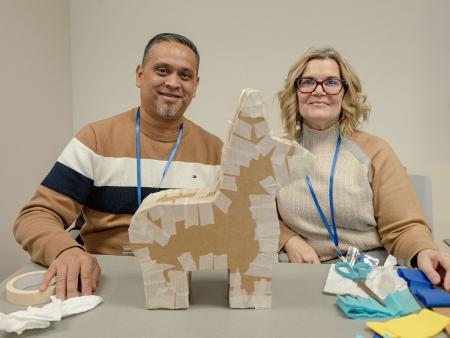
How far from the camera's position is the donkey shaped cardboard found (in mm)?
804

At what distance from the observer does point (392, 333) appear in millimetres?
726

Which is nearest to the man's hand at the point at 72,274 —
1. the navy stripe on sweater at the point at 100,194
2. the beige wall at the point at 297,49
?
the navy stripe on sweater at the point at 100,194

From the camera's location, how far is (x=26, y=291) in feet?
2.76

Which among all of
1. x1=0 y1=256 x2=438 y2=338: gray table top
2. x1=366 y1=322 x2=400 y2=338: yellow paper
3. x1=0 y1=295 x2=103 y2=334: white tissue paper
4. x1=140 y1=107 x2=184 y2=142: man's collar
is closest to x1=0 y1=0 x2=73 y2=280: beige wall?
x1=140 y1=107 x2=184 y2=142: man's collar

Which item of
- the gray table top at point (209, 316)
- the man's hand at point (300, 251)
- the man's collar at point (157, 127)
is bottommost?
the man's hand at point (300, 251)

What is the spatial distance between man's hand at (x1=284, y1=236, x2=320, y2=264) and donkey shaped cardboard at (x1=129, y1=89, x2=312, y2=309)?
506 millimetres

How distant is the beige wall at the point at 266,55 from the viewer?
231 cm

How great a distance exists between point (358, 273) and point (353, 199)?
1.55 feet

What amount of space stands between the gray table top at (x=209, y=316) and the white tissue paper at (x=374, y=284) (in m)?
0.03

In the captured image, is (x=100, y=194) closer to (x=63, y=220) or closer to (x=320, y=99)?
(x=63, y=220)

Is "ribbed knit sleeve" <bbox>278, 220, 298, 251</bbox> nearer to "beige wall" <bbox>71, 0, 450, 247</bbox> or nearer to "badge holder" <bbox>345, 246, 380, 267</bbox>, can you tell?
"badge holder" <bbox>345, 246, 380, 267</bbox>

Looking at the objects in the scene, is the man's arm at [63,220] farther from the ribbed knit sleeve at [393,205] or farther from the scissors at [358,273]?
the ribbed knit sleeve at [393,205]

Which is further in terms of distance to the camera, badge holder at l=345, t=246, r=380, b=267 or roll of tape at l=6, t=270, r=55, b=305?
badge holder at l=345, t=246, r=380, b=267

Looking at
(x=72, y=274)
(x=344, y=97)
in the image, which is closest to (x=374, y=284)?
(x=72, y=274)
